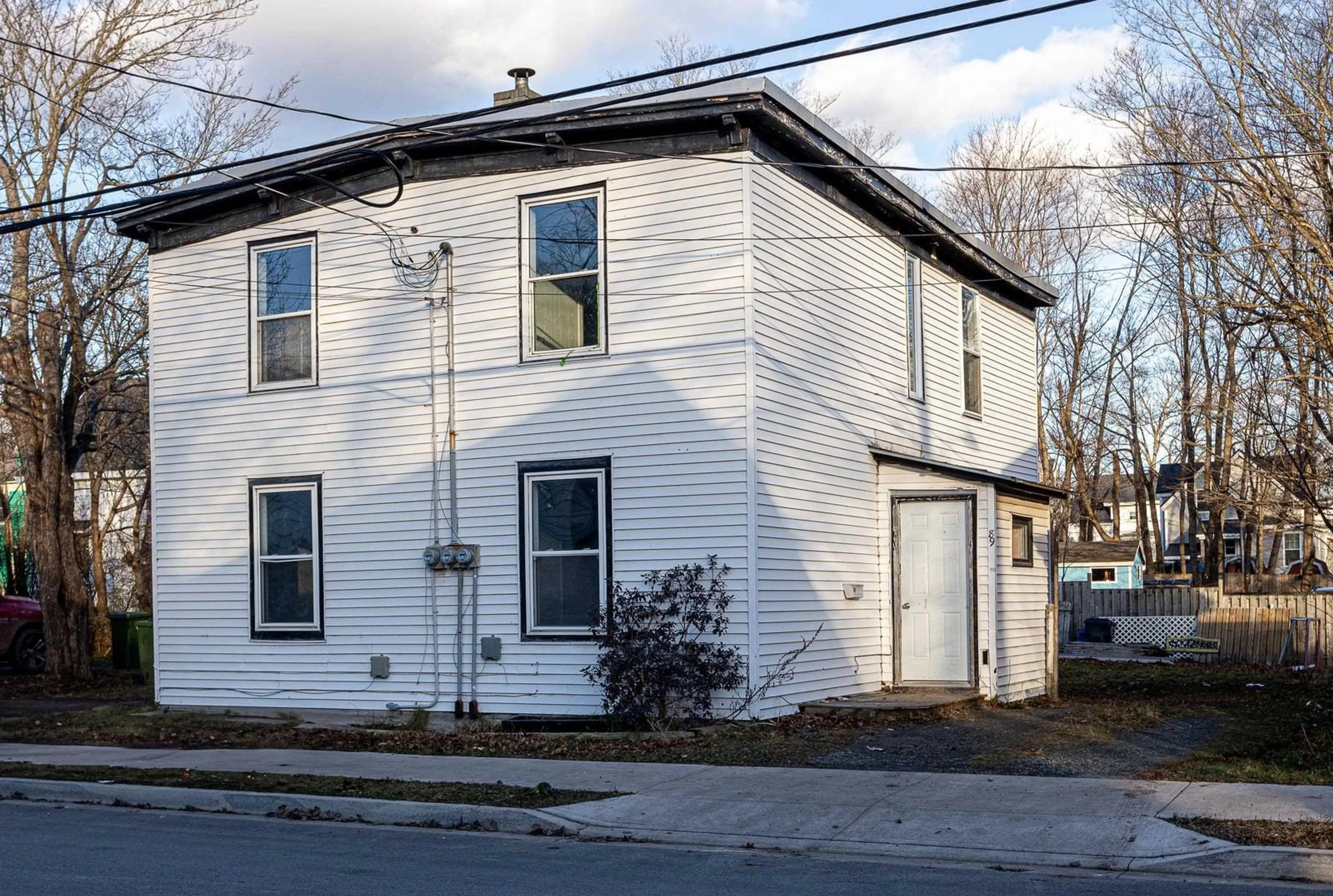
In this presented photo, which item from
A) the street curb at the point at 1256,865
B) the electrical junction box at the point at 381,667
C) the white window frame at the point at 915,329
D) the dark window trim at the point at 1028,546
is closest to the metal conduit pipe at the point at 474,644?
the electrical junction box at the point at 381,667

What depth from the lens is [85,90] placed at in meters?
23.8

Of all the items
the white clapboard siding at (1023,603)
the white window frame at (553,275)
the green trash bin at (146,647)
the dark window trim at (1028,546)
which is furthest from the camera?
the green trash bin at (146,647)

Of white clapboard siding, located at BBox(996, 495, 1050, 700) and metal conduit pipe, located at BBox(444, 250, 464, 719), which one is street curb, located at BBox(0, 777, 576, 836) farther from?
white clapboard siding, located at BBox(996, 495, 1050, 700)

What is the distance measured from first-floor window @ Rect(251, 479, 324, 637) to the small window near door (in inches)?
353

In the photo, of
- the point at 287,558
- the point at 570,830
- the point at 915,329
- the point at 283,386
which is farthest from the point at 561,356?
the point at 570,830

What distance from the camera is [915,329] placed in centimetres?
1948

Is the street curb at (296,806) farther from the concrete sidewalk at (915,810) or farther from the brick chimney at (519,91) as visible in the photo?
the brick chimney at (519,91)

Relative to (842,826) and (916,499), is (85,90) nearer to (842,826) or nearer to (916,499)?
(916,499)

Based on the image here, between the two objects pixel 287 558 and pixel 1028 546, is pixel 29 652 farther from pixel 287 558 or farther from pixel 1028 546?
pixel 1028 546

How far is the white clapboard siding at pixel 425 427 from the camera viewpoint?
15.0 m

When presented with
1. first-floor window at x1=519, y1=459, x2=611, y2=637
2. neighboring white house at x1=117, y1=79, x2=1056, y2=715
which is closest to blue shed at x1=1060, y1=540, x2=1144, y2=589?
neighboring white house at x1=117, y1=79, x2=1056, y2=715

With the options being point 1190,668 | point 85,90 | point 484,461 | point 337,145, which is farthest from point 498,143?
point 1190,668

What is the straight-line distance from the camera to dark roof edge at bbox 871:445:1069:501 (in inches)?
678

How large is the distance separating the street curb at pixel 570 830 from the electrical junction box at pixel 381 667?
462cm
